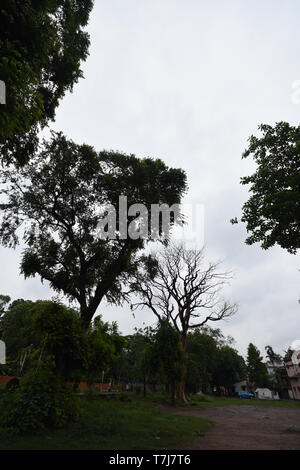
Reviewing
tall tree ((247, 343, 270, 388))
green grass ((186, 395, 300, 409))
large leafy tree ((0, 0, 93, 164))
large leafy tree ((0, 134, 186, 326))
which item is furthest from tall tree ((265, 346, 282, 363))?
large leafy tree ((0, 0, 93, 164))

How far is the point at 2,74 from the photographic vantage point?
436cm

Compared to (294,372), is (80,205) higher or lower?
higher

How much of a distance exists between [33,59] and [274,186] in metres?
8.89

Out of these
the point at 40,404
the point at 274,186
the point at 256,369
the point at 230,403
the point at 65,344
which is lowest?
the point at 230,403

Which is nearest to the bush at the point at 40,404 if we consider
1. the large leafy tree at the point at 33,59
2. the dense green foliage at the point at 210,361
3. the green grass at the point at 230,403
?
the large leafy tree at the point at 33,59

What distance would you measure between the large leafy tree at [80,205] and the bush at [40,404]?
22.6 ft

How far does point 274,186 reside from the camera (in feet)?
34.2

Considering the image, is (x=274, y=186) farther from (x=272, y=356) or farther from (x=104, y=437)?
(x=272, y=356)

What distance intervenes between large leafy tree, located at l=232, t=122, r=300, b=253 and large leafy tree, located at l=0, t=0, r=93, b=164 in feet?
26.3

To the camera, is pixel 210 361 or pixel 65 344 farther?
pixel 210 361

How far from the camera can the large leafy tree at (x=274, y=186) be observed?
974cm

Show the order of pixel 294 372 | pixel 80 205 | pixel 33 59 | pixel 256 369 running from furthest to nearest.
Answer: pixel 256 369 < pixel 294 372 < pixel 80 205 < pixel 33 59

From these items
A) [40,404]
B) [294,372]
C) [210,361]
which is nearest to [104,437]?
[40,404]
